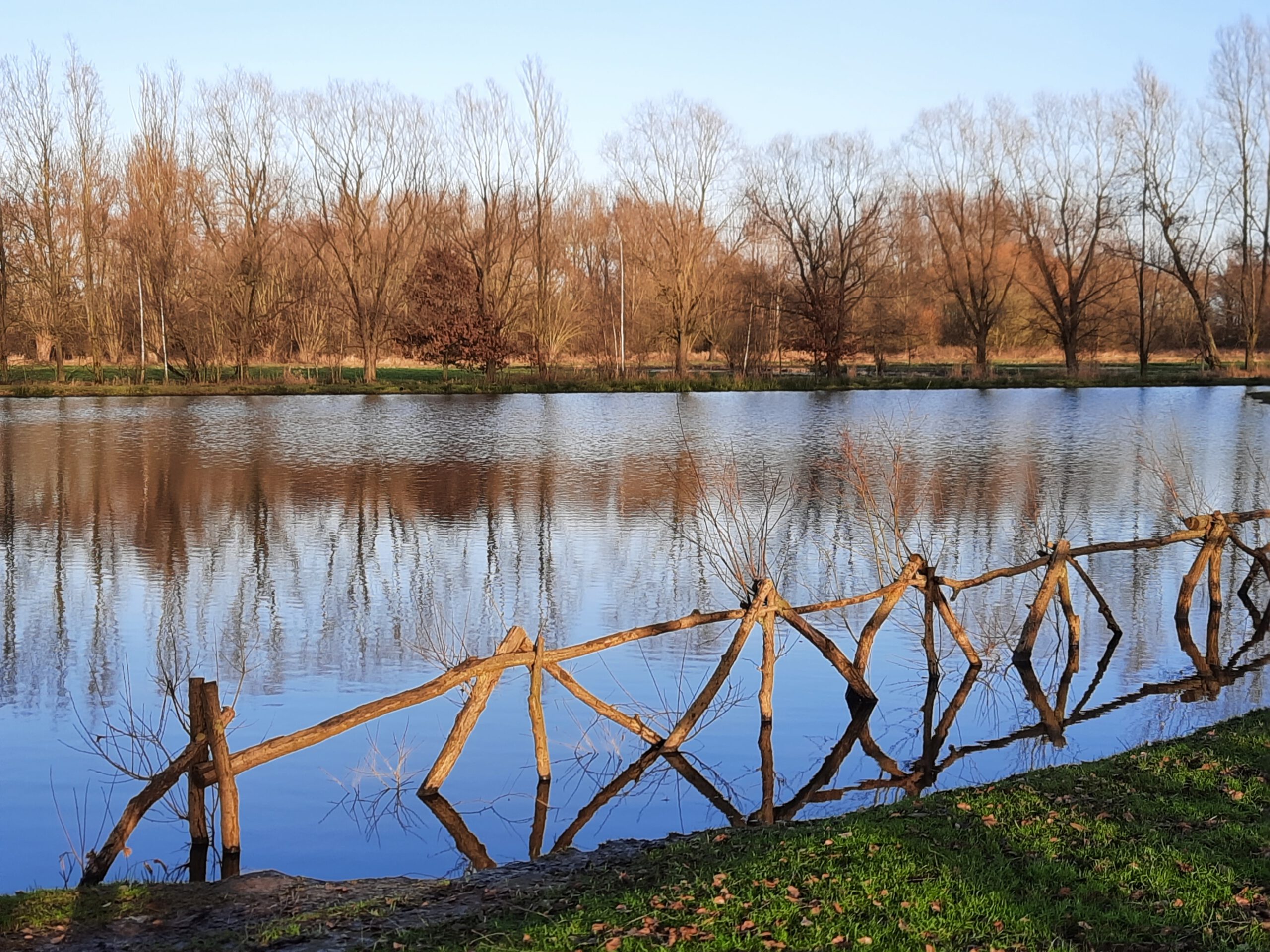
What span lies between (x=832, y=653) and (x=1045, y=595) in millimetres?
2563

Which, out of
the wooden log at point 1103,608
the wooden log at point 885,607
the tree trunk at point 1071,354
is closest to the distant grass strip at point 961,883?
the wooden log at point 885,607

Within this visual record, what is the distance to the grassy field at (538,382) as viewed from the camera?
53906mm

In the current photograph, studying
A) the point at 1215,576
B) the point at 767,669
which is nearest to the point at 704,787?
the point at 767,669

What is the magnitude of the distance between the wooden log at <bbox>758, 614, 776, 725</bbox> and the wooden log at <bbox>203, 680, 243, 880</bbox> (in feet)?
14.2

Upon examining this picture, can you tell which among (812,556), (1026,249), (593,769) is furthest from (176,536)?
(1026,249)

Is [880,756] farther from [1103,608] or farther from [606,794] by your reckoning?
[1103,608]

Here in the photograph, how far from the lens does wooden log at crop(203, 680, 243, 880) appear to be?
7.33 meters

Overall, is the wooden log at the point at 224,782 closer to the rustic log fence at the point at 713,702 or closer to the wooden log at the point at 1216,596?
the rustic log fence at the point at 713,702

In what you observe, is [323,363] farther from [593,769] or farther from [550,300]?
[593,769]

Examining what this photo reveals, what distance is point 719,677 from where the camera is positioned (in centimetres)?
968

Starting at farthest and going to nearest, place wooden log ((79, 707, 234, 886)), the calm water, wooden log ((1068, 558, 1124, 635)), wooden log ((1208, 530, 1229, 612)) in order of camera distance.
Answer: wooden log ((1208, 530, 1229, 612)) → wooden log ((1068, 558, 1124, 635)) → the calm water → wooden log ((79, 707, 234, 886))

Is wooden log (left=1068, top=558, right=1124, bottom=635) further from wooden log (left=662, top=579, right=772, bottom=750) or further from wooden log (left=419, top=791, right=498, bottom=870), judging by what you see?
wooden log (left=419, top=791, right=498, bottom=870)

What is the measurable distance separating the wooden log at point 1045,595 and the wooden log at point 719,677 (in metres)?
3.39

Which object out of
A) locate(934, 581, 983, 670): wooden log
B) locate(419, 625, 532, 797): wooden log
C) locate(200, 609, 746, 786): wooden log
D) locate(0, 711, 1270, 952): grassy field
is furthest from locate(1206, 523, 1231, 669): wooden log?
locate(419, 625, 532, 797): wooden log
